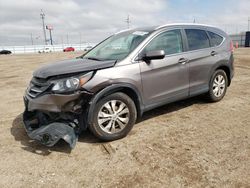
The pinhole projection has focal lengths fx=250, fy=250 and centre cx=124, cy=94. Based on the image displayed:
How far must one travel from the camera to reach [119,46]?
182 inches

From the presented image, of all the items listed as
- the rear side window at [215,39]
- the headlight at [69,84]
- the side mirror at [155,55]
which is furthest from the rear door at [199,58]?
the headlight at [69,84]

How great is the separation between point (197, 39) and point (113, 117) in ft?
8.52

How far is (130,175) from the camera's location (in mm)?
Answer: 2963

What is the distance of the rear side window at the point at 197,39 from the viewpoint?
4.98 meters

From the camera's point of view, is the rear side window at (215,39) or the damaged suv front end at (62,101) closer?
the damaged suv front end at (62,101)

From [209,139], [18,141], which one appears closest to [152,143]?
[209,139]

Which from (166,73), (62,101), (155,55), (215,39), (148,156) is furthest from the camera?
(215,39)

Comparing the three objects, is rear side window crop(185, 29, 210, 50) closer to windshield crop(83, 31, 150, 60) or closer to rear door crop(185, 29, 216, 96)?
rear door crop(185, 29, 216, 96)

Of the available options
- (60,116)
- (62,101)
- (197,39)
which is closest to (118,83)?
(62,101)

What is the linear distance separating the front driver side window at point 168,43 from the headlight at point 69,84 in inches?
49.7

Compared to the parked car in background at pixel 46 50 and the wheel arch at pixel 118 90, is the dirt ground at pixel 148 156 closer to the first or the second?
the wheel arch at pixel 118 90

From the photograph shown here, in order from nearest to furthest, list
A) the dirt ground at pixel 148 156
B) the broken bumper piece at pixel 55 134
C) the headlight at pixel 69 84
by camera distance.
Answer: the dirt ground at pixel 148 156
the broken bumper piece at pixel 55 134
the headlight at pixel 69 84

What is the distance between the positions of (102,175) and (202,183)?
115cm

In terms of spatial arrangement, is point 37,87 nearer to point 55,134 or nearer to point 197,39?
point 55,134
